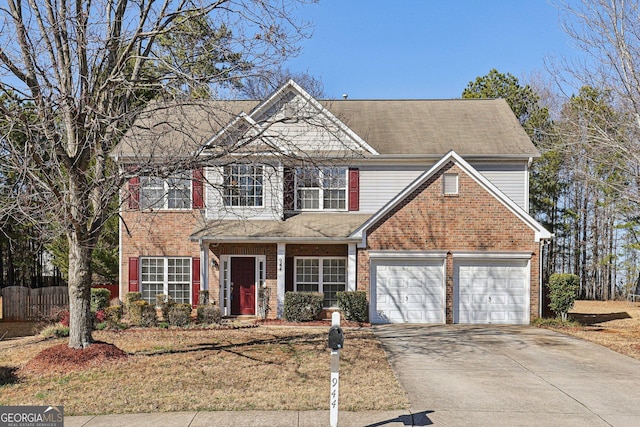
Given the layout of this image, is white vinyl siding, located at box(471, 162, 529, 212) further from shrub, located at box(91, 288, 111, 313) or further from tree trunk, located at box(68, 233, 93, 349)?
tree trunk, located at box(68, 233, 93, 349)

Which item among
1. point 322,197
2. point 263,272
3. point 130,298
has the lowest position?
point 130,298

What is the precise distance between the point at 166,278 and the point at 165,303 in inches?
66.7

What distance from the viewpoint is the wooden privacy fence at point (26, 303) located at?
21219 millimetres

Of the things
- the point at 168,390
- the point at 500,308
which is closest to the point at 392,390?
the point at 168,390

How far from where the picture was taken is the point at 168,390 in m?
9.14

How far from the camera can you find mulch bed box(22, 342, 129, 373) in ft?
35.1

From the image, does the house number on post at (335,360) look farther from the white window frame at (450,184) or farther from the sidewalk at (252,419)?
the white window frame at (450,184)

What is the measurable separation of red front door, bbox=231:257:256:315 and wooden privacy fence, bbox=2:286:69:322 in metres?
7.11

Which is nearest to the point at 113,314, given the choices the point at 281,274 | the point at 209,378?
the point at 281,274

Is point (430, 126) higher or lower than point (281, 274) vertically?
higher

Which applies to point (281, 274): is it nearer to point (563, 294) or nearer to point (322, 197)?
point (322, 197)

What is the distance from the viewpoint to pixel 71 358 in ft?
36.0

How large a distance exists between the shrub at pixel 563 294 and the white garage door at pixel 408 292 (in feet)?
12.6

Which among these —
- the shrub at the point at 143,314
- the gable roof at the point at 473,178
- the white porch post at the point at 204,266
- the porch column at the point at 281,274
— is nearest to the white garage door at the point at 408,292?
the gable roof at the point at 473,178
